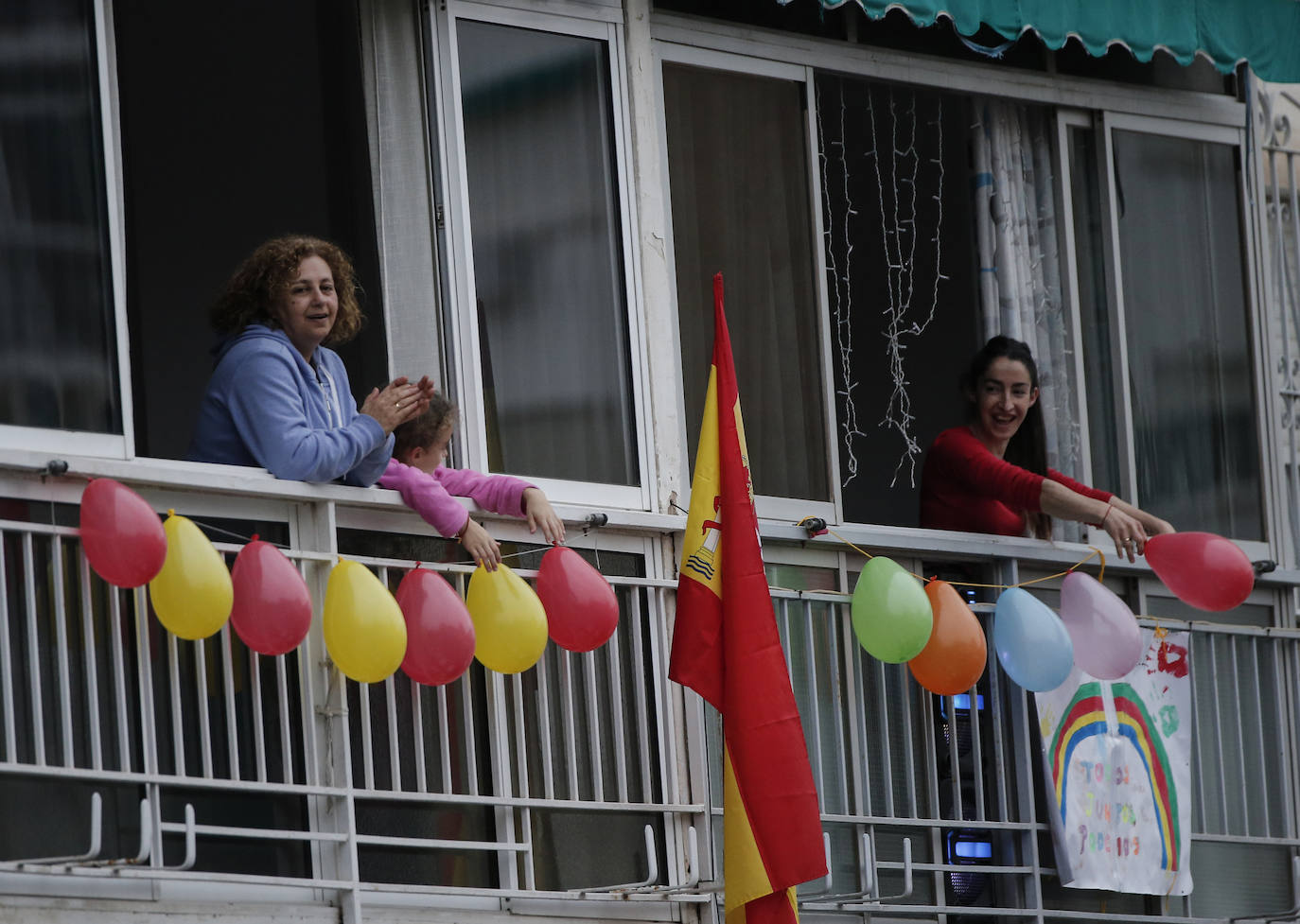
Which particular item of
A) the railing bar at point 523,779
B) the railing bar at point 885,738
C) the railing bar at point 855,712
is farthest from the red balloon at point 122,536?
the railing bar at point 885,738

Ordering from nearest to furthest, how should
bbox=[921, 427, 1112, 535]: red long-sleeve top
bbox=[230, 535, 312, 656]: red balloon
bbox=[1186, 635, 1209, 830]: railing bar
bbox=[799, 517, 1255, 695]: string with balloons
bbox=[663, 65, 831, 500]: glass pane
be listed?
bbox=[230, 535, 312, 656]: red balloon
bbox=[799, 517, 1255, 695]: string with balloons
bbox=[663, 65, 831, 500]: glass pane
bbox=[921, 427, 1112, 535]: red long-sleeve top
bbox=[1186, 635, 1209, 830]: railing bar

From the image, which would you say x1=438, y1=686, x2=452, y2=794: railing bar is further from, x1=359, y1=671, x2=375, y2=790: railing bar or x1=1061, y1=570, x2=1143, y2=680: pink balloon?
x1=1061, y1=570, x2=1143, y2=680: pink balloon

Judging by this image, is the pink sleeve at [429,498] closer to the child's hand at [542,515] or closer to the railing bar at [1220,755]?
the child's hand at [542,515]

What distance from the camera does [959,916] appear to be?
299 inches

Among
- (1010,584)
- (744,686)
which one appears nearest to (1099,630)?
(1010,584)

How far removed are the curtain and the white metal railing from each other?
2.13ft

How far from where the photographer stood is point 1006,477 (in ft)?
24.8

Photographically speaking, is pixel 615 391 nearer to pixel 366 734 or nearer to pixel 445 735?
pixel 445 735

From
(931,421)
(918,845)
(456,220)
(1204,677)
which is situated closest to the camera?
(456,220)

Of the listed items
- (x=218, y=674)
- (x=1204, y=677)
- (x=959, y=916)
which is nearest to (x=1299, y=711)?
(x=1204, y=677)

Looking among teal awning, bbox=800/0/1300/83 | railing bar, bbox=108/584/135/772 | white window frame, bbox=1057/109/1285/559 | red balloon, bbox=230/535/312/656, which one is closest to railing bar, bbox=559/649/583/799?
red balloon, bbox=230/535/312/656

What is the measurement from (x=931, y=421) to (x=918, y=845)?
2.18 metres

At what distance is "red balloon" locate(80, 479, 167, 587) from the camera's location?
5.28m

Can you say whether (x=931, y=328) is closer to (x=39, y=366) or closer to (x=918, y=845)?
(x=918, y=845)
